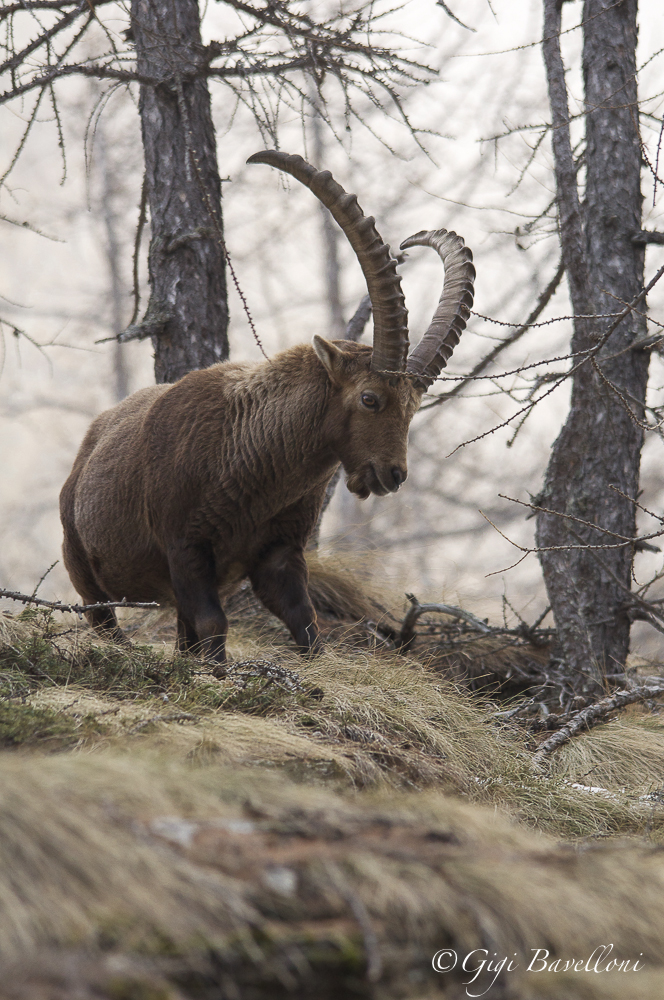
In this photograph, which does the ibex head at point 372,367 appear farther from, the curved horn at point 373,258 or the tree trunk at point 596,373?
the tree trunk at point 596,373

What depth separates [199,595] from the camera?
455 cm

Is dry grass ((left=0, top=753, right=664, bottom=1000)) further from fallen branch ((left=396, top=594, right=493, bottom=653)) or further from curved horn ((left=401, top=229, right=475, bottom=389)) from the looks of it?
fallen branch ((left=396, top=594, right=493, bottom=653))

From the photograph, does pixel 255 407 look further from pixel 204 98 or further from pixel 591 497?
pixel 204 98

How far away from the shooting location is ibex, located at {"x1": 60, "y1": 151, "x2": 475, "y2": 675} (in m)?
4.48

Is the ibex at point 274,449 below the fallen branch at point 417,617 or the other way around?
the other way around

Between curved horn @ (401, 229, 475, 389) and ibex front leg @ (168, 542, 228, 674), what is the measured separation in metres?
1.55

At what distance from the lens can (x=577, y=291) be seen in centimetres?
505

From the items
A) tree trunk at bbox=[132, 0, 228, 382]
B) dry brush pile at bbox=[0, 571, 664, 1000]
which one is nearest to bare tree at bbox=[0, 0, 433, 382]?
tree trunk at bbox=[132, 0, 228, 382]

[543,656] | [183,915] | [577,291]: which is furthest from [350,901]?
[543,656]

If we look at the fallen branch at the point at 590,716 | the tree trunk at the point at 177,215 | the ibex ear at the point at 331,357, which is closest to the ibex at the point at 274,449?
the ibex ear at the point at 331,357

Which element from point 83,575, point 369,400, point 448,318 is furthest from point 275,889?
point 83,575

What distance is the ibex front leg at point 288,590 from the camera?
4.82 meters

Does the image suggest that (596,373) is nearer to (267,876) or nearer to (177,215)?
(177,215)

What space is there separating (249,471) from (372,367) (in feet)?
2.88
